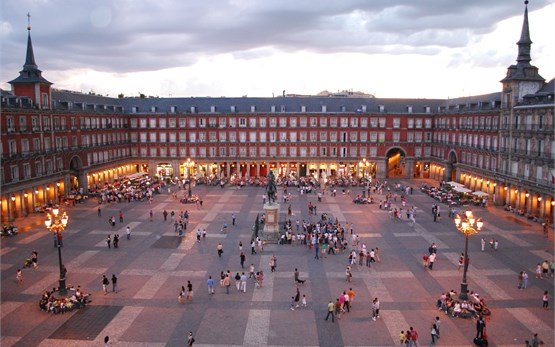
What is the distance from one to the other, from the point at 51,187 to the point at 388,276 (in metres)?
50.2

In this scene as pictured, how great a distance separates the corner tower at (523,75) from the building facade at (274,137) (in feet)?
0.43


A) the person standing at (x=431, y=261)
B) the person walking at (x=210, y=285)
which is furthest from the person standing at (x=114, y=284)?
the person standing at (x=431, y=261)

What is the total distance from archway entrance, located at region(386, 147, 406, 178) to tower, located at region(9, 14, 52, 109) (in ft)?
205

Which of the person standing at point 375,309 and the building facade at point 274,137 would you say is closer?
the person standing at point 375,309

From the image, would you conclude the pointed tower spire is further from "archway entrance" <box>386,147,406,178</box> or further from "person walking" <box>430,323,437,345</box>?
"person walking" <box>430,323,437,345</box>

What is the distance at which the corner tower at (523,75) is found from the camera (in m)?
59.2

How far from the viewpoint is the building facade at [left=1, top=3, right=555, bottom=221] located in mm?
61438

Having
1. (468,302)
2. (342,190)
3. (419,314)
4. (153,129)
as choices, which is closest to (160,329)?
(419,314)

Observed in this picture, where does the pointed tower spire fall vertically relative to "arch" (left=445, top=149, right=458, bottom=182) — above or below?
above

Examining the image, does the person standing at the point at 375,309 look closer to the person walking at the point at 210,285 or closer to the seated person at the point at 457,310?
the seated person at the point at 457,310

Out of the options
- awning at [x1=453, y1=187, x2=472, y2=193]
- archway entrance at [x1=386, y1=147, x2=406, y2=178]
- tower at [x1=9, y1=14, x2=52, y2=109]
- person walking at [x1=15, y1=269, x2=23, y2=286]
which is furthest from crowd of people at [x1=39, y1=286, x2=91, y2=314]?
archway entrance at [x1=386, y1=147, x2=406, y2=178]

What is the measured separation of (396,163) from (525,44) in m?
43.3

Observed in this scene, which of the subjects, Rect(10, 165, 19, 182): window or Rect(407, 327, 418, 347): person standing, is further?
Rect(10, 165, 19, 182): window

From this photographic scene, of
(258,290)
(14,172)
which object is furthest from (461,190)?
(14,172)
